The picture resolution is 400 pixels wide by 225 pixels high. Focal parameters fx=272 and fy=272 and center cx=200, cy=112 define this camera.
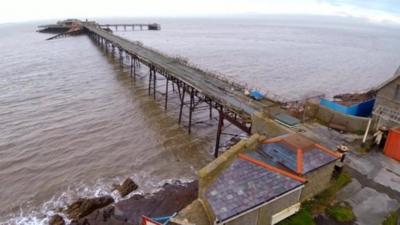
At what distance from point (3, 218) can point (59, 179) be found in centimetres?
431

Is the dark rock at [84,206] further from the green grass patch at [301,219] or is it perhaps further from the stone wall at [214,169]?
the green grass patch at [301,219]

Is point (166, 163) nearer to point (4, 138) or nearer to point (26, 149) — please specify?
point (26, 149)

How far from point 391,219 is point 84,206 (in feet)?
55.6

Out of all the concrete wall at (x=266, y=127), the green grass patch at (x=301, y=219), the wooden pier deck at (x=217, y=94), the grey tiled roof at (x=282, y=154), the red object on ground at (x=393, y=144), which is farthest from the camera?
the wooden pier deck at (x=217, y=94)

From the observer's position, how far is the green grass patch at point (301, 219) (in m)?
12.2

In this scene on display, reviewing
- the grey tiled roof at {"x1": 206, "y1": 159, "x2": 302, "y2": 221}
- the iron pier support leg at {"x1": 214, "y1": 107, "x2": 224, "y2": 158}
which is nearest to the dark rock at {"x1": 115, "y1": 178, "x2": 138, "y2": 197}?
the iron pier support leg at {"x1": 214, "y1": 107, "x2": 224, "y2": 158}

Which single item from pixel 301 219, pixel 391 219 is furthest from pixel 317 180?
pixel 391 219

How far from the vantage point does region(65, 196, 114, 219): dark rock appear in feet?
55.9

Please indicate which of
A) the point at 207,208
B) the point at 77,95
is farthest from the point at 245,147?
the point at 77,95

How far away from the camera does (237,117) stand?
22.1 m

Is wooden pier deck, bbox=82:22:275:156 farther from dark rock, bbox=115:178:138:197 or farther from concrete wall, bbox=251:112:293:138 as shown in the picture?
dark rock, bbox=115:178:138:197

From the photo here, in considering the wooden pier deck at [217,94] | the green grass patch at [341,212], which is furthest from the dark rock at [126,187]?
the green grass patch at [341,212]

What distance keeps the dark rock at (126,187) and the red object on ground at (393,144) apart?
1710 centimetres

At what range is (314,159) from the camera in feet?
45.0
